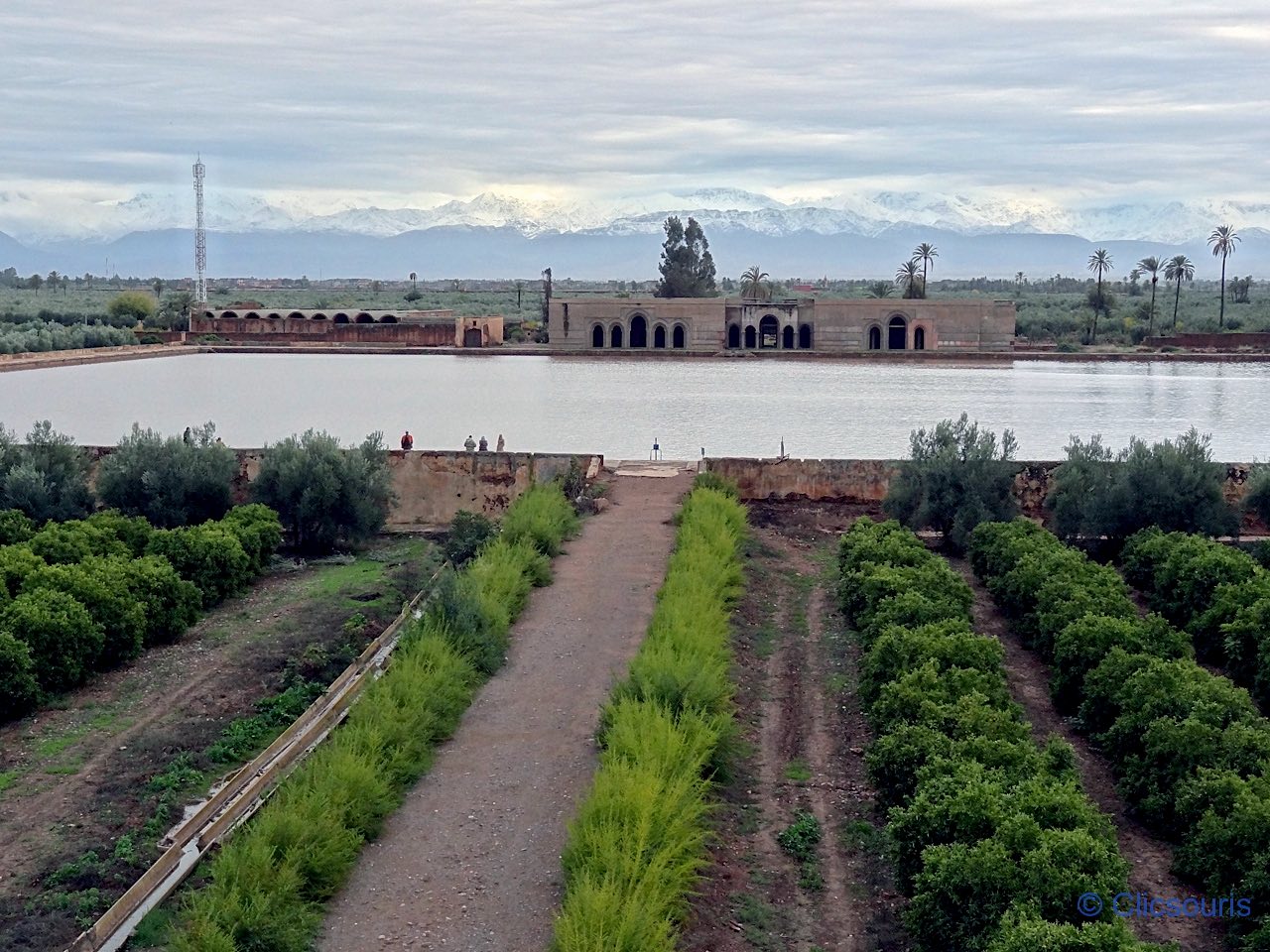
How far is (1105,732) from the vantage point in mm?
9727

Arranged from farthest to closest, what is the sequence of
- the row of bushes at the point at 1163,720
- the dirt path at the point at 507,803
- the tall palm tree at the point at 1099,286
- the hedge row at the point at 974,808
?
1. the tall palm tree at the point at 1099,286
2. the row of bushes at the point at 1163,720
3. the dirt path at the point at 507,803
4. the hedge row at the point at 974,808

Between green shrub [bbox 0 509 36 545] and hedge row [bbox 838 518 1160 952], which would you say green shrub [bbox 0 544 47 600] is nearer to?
green shrub [bbox 0 509 36 545]

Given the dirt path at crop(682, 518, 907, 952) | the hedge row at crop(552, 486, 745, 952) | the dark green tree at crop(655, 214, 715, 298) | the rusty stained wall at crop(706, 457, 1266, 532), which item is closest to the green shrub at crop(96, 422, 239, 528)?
the rusty stained wall at crop(706, 457, 1266, 532)

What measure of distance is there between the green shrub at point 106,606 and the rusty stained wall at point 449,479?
609 cm

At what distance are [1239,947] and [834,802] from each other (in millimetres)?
2425

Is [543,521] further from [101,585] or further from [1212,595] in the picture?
[1212,595]

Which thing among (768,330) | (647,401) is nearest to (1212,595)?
(647,401)

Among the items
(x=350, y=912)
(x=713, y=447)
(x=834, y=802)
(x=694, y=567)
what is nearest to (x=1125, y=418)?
(x=713, y=447)

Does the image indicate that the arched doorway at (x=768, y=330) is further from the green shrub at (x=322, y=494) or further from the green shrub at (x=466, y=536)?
the green shrub at (x=466, y=536)

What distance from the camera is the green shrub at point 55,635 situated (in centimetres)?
1076

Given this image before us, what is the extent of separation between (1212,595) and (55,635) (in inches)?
348

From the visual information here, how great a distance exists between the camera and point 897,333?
174ft

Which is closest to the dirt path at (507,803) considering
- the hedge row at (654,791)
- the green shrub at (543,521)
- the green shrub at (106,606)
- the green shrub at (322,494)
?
the hedge row at (654,791)

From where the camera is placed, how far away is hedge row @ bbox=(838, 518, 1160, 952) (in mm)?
6551
